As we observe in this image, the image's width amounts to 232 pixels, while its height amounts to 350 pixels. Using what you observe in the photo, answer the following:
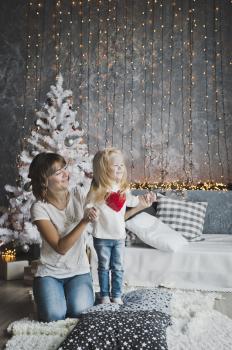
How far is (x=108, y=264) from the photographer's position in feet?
11.0

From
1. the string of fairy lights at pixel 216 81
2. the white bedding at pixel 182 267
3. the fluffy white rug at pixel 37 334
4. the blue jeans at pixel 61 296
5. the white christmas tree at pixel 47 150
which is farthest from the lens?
the string of fairy lights at pixel 216 81

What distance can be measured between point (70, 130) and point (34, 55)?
119 centimetres

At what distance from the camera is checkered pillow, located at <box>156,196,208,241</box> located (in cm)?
437

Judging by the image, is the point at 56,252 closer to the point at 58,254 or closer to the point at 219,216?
the point at 58,254

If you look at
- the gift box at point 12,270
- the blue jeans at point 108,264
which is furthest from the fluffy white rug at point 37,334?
the gift box at point 12,270

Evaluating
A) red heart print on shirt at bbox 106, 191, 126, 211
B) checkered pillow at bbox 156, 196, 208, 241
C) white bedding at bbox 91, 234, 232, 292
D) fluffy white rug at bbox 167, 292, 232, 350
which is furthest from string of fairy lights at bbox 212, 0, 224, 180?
red heart print on shirt at bbox 106, 191, 126, 211

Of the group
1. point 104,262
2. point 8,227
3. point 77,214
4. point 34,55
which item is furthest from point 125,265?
point 34,55

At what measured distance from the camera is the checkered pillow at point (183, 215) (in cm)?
437

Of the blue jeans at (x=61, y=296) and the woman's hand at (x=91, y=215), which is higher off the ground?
the woman's hand at (x=91, y=215)

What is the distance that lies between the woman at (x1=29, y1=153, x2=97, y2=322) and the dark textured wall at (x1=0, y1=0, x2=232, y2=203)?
2.40 metres

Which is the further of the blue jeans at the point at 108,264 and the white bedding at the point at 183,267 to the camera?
the white bedding at the point at 183,267

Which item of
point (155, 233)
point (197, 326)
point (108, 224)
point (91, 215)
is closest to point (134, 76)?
point (155, 233)

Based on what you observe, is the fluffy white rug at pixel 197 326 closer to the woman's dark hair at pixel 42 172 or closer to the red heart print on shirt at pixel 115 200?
the red heart print on shirt at pixel 115 200

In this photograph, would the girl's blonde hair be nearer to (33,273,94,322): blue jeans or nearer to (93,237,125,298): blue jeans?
(93,237,125,298): blue jeans
